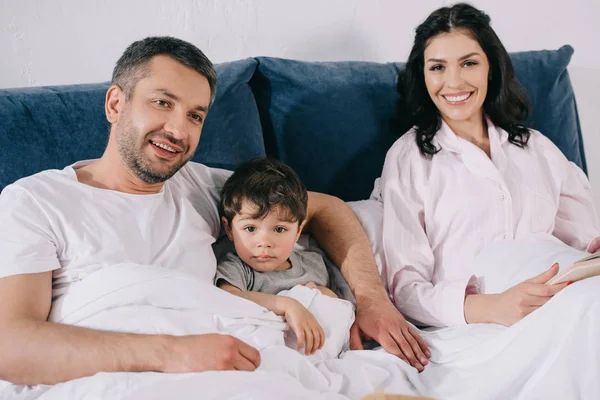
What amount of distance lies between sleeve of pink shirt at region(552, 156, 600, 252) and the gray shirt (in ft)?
2.59

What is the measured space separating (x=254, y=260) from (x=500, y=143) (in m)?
0.89

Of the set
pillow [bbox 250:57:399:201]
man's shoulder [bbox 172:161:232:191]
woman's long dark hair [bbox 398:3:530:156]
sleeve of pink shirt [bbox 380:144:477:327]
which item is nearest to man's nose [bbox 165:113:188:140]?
man's shoulder [bbox 172:161:232:191]

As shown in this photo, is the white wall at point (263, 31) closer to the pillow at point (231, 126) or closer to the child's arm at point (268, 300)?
the pillow at point (231, 126)

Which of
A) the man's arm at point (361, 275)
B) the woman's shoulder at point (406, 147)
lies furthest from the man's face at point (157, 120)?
the woman's shoulder at point (406, 147)

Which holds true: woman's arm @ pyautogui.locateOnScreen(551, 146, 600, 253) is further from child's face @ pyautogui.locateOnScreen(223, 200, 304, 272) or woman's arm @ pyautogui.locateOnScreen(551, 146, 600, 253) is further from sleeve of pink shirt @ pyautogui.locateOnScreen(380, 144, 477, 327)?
child's face @ pyautogui.locateOnScreen(223, 200, 304, 272)

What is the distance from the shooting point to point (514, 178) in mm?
2062

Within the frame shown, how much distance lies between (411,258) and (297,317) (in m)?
0.48

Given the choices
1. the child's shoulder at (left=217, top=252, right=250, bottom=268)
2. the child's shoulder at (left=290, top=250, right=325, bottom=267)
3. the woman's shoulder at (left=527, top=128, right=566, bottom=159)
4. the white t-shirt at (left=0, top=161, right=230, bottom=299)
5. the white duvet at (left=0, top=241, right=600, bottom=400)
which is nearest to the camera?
the white duvet at (left=0, top=241, right=600, bottom=400)

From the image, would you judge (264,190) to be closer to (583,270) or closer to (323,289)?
(323,289)

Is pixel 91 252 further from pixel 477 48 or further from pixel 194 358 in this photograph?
pixel 477 48

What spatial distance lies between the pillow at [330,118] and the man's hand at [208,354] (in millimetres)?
846

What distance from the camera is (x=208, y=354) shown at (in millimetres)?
1356

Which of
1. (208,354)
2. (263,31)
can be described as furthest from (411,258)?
(263,31)

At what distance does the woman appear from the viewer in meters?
1.95
